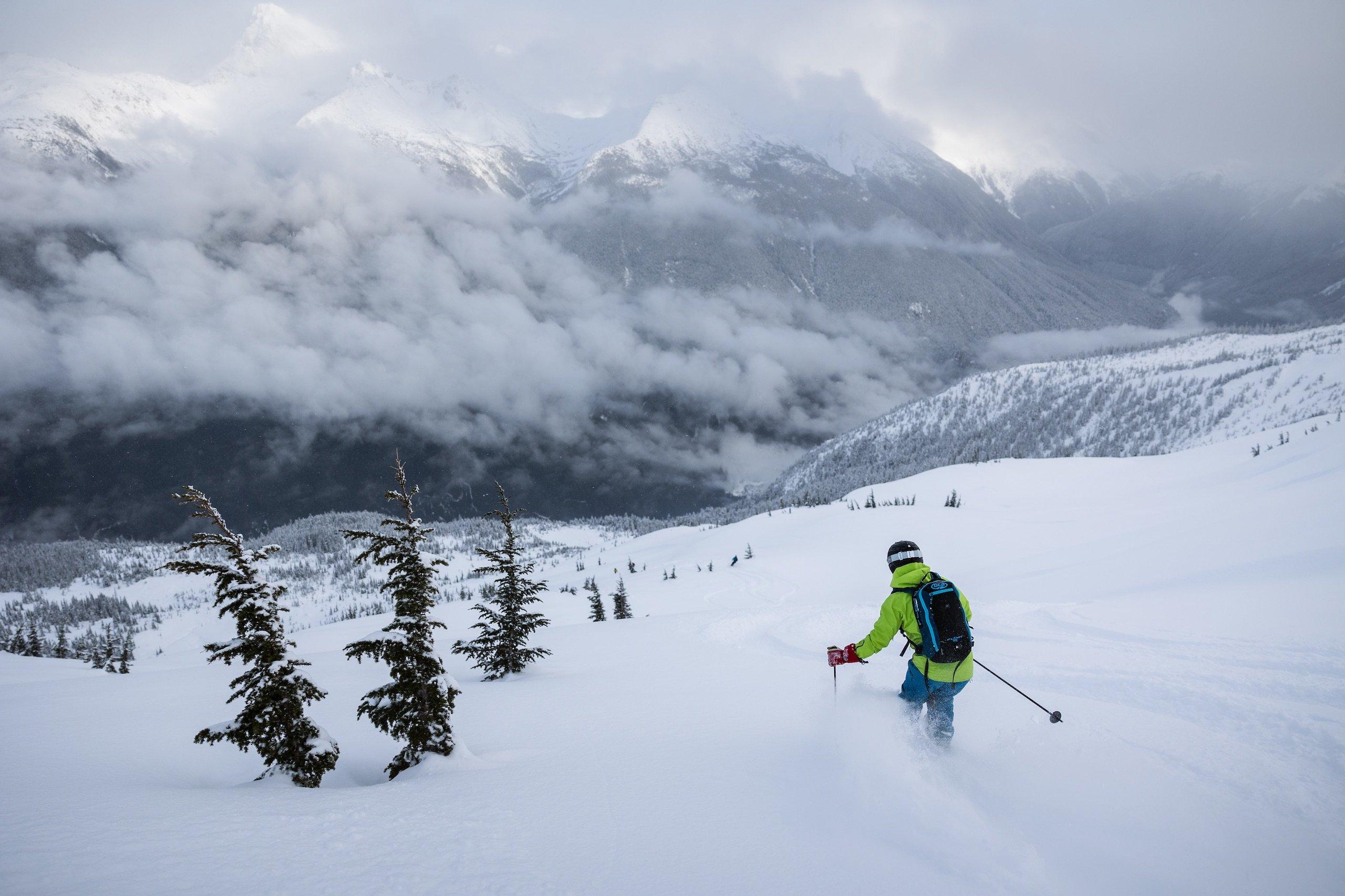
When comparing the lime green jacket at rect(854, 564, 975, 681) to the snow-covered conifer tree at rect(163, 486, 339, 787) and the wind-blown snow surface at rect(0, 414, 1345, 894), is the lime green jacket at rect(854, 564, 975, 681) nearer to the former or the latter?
the wind-blown snow surface at rect(0, 414, 1345, 894)

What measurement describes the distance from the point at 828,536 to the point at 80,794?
192ft

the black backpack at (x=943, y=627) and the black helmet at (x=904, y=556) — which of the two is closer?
the black backpack at (x=943, y=627)

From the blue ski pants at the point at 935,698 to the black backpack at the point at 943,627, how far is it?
0.37 meters

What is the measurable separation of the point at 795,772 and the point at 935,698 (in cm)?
215

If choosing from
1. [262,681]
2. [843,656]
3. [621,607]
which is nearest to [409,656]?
[262,681]

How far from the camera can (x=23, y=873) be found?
143 inches

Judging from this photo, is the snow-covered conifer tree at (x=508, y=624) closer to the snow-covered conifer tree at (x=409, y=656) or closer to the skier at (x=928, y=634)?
the snow-covered conifer tree at (x=409, y=656)

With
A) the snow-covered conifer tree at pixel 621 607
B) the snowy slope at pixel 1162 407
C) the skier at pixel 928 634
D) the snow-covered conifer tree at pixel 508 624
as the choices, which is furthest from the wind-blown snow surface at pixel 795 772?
the snowy slope at pixel 1162 407

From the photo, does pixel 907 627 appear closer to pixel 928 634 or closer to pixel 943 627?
pixel 928 634

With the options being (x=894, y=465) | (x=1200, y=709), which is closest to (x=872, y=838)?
(x=1200, y=709)

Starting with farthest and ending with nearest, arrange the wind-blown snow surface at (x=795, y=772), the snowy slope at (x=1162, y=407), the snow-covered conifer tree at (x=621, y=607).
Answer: the snowy slope at (x=1162, y=407)
the snow-covered conifer tree at (x=621, y=607)
the wind-blown snow surface at (x=795, y=772)

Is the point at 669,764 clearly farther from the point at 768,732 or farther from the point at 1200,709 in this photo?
the point at 1200,709

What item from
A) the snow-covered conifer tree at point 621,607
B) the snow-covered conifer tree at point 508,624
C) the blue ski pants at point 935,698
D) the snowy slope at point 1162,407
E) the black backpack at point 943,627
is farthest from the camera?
the snowy slope at point 1162,407

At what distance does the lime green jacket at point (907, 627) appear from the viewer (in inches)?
277
